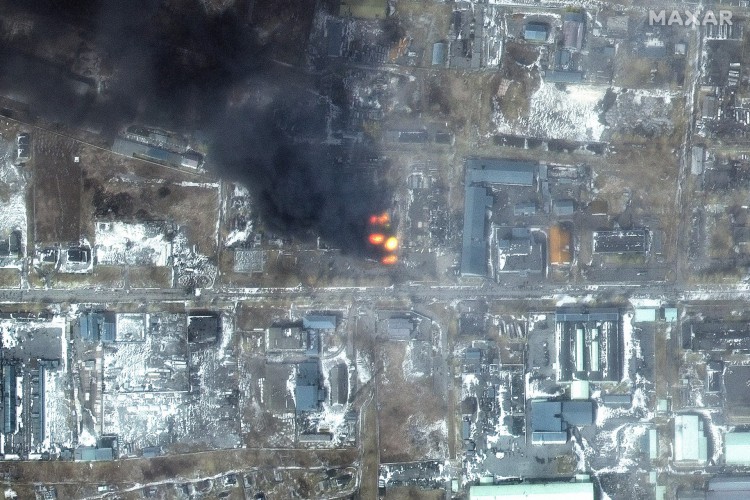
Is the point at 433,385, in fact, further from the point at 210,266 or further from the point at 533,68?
the point at 533,68

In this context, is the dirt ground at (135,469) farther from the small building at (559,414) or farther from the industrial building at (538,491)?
the small building at (559,414)

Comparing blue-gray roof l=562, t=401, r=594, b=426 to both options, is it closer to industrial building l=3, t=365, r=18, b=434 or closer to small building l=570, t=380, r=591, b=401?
small building l=570, t=380, r=591, b=401

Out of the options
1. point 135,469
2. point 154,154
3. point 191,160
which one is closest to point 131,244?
point 154,154

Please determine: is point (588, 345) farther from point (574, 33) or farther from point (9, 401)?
point (9, 401)

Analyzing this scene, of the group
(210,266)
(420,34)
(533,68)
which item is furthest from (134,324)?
(533,68)

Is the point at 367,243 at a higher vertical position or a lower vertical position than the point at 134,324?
higher

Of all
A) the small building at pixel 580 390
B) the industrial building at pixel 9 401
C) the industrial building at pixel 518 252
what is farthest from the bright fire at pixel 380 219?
the industrial building at pixel 9 401
